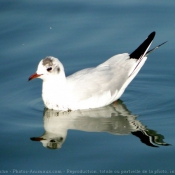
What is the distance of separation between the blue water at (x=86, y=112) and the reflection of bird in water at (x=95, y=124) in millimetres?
15

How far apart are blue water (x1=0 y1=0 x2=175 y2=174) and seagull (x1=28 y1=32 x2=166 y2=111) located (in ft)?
0.57

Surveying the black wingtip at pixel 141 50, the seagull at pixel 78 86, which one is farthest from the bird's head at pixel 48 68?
the black wingtip at pixel 141 50

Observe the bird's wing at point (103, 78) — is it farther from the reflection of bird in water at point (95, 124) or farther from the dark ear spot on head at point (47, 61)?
the dark ear spot on head at point (47, 61)

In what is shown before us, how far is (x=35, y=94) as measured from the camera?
10148mm

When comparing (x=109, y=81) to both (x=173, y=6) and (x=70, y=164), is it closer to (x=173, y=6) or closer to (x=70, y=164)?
(x=70, y=164)

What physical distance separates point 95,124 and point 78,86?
2.46 feet

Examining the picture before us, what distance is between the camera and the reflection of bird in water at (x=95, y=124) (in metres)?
8.69

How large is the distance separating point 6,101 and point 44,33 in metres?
2.31

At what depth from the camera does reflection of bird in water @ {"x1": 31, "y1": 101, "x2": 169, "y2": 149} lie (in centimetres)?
869

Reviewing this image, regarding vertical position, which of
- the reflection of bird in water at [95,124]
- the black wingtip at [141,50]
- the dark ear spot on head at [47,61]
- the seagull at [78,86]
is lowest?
the reflection of bird in water at [95,124]

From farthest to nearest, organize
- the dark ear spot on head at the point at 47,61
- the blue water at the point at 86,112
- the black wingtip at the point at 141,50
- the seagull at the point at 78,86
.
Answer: the black wingtip at the point at 141,50 < the seagull at the point at 78,86 < the dark ear spot on head at the point at 47,61 < the blue water at the point at 86,112

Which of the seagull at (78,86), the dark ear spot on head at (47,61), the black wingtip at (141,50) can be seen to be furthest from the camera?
the black wingtip at (141,50)

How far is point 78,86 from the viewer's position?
9539 millimetres

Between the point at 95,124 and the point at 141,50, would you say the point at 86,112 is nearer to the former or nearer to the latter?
the point at 95,124
